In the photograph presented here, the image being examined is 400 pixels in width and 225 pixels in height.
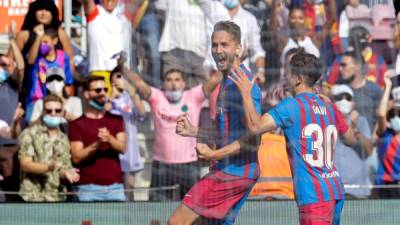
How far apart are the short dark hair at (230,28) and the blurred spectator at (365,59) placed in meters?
0.52

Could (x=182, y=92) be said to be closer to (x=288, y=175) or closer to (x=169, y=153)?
(x=169, y=153)

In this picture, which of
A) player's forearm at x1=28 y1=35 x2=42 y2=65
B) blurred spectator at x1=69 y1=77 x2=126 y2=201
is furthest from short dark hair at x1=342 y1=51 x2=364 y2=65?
player's forearm at x1=28 y1=35 x2=42 y2=65

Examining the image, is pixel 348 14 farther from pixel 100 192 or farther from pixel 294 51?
pixel 100 192

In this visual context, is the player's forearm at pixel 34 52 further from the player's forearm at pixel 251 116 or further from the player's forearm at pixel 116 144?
the player's forearm at pixel 251 116

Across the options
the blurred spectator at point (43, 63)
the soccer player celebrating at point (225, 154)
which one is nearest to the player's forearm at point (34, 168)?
the blurred spectator at point (43, 63)

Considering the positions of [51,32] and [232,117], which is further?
[51,32]

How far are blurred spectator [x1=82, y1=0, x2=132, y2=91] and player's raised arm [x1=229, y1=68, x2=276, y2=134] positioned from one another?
1418mm

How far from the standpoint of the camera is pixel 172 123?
629cm

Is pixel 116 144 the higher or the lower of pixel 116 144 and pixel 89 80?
the lower

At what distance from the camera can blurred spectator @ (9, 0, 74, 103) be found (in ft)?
30.1

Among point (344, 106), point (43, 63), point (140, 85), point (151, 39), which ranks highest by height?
point (43, 63)

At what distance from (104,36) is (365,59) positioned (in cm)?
250

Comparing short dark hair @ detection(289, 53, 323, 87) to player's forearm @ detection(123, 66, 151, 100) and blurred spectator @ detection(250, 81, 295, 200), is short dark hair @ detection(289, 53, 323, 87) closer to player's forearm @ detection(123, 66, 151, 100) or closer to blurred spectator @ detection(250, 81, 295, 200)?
blurred spectator @ detection(250, 81, 295, 200)

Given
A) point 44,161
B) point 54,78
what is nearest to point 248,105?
point 44,161
